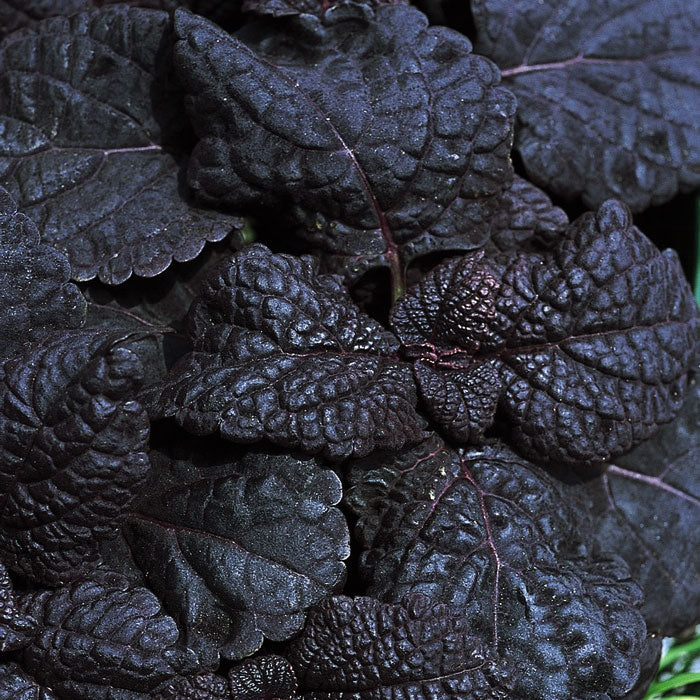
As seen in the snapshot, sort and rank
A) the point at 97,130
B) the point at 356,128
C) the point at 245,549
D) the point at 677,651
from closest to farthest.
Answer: the point at 245,549
the point at 356,128
the point at 97,130
the point at 677,651

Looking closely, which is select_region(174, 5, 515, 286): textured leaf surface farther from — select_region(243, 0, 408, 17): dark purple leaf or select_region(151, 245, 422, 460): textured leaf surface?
select_region(151, 245, 422, 460): textured leaf surface

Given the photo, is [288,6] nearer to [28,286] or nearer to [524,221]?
[524,221]

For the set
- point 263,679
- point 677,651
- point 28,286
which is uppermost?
point 28,286

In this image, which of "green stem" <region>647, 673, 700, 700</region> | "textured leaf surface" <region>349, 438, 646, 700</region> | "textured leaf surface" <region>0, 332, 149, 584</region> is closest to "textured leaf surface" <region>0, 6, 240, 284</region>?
"textured leaf surface" <region>0, 332, 149, 584</region>

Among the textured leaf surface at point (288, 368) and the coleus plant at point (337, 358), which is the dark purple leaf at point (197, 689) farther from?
the textured leaf surface at point (288, 368)

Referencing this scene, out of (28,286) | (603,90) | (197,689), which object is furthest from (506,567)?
(603,90)

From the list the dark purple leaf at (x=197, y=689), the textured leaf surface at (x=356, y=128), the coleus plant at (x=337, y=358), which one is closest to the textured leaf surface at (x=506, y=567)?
the coleus plant at (x=337, y=358)

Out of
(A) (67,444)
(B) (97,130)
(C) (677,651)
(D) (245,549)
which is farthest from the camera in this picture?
(C) (677,651)
